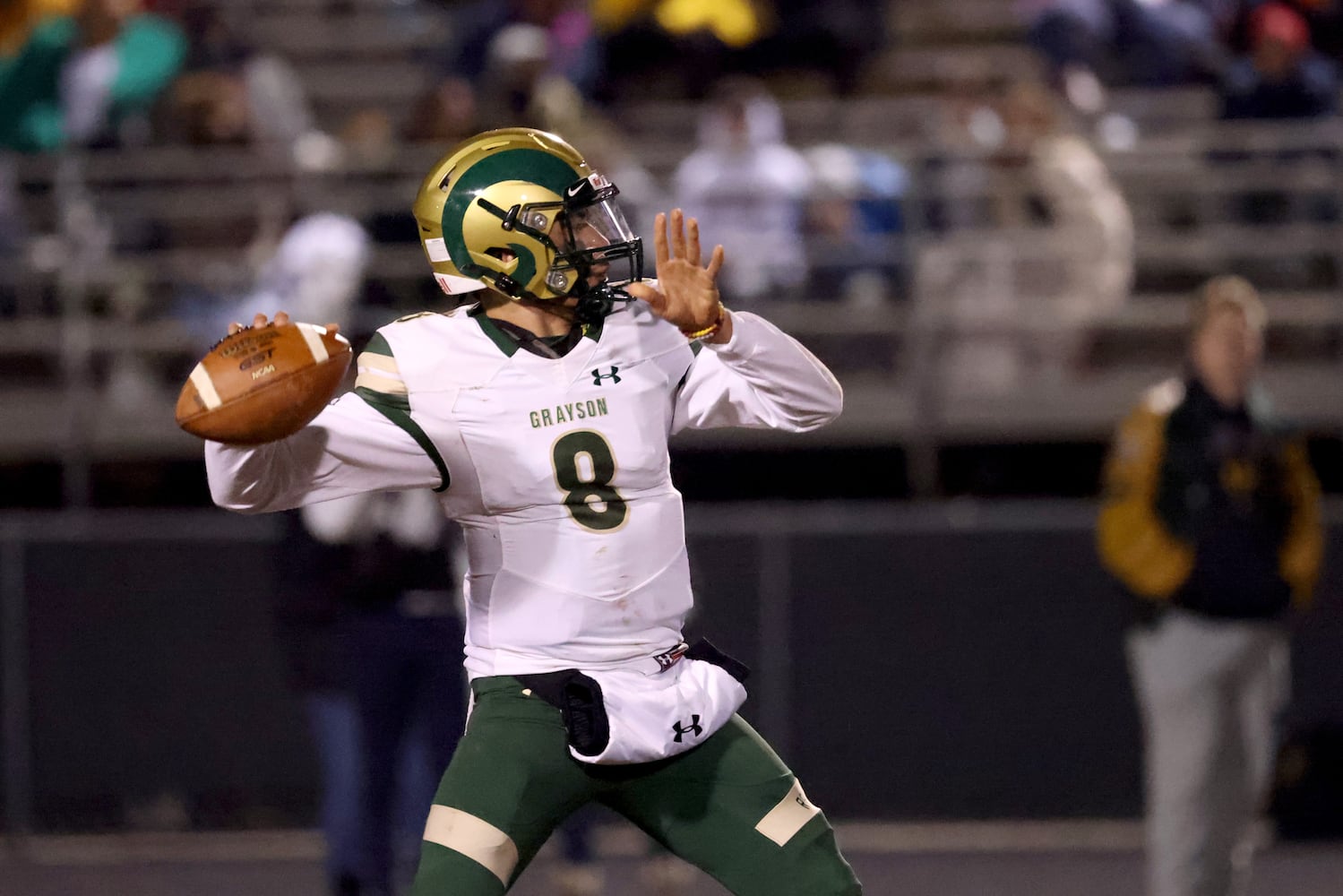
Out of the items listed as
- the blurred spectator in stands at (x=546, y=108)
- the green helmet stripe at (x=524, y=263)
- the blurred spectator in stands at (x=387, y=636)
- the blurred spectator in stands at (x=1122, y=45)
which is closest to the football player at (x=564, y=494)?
the green helmet stripe at (x=524, y=263)

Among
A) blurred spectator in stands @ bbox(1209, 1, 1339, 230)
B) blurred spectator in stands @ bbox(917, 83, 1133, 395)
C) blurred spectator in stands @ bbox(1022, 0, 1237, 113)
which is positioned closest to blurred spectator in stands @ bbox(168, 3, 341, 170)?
blurred spectator in stands @ bbox(917, 83, 1133, 395)

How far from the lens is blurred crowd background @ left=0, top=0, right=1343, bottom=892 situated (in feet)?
27.9

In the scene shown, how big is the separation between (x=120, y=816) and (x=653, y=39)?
4.85 metres

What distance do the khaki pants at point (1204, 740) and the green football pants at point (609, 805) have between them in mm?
2677

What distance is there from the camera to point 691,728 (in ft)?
12.7

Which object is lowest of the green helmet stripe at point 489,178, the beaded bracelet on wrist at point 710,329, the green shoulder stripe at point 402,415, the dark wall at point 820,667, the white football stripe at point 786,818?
the dark wall at point 820,667

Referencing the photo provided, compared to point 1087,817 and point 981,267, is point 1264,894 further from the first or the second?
point 981,267

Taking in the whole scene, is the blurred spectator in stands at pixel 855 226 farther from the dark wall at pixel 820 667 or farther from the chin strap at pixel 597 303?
the chin strap at pixel 597 303

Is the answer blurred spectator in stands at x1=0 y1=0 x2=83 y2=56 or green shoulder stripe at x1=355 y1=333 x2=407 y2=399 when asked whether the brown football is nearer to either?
green shoulder stripe at x1=355 y1=333 x2=407 y2=399

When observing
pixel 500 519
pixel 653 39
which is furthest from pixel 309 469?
pixel 653 39

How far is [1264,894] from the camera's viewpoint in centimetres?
739

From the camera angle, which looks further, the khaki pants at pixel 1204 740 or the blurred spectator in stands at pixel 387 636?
the blurred spectator in stands at pixel 387 636

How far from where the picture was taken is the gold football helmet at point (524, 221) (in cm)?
391

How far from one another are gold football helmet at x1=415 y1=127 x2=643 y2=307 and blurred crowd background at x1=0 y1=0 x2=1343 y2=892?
4620 millimetres
